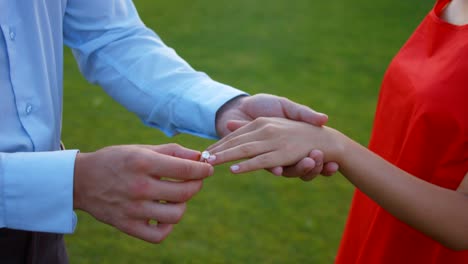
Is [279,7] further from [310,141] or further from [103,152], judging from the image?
[103,152]

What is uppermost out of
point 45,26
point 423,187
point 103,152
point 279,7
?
point 45,26

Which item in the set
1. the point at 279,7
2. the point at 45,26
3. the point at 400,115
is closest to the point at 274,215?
the point at 400,115

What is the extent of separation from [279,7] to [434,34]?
7.10 m

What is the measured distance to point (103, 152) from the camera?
171 cm

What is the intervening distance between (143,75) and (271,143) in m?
0.53

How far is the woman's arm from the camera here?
216 cm

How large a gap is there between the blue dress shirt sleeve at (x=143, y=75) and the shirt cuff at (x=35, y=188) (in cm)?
69

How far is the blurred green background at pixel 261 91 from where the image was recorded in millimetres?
4395

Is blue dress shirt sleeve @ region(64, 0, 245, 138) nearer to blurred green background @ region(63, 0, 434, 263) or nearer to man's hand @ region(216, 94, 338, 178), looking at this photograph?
man's hand @ region(216, 94, 338, 178)

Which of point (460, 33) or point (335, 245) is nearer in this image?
point (460, 33)

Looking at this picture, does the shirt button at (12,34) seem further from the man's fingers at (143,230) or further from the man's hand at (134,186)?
the man's fingers at (143,230)

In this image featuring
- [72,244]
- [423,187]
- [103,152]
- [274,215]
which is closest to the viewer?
[103,152]

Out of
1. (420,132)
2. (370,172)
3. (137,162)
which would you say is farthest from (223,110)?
(137,162)

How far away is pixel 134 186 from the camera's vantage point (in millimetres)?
1698
